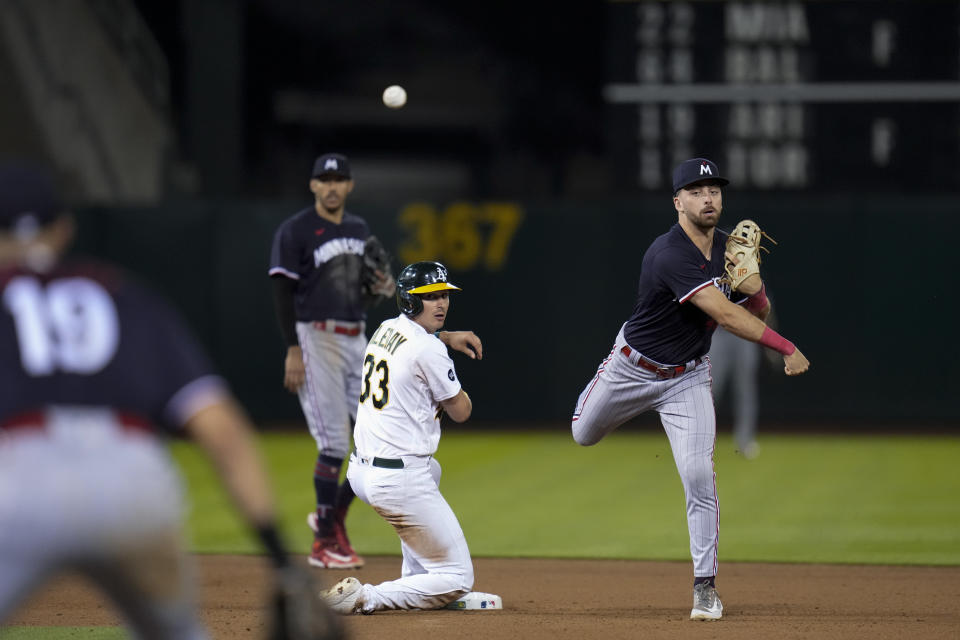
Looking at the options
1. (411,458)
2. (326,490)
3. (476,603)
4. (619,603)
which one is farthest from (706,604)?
(326,490)

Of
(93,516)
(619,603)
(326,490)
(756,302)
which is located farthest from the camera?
(326,490)

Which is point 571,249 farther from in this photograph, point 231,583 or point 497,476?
point 231,583

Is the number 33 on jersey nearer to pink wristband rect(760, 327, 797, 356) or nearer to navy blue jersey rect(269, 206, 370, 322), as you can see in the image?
pink wristband rect(760, 327, 797, 356)

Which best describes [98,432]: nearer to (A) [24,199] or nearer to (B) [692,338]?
(A) [24,199]

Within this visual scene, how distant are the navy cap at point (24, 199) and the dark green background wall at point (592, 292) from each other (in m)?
11.2

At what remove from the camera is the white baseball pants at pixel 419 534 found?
18.6 feet

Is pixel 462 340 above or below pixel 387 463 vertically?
above

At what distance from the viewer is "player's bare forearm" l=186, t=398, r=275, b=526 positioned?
2.86 m

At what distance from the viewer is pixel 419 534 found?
5.67m

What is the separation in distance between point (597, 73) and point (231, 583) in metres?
17.8

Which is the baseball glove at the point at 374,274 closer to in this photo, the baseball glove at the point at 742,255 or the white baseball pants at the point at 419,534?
the white baseball pants at the point at 419,534

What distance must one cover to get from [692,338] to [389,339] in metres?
1.35

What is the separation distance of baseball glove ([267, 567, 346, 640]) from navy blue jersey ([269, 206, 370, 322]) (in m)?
4.68

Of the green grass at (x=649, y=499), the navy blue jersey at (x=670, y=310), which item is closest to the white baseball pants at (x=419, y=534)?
the navy blue jersey at (x=670, y=310)
